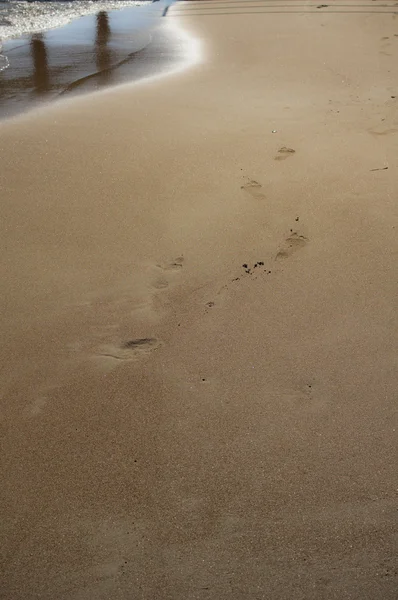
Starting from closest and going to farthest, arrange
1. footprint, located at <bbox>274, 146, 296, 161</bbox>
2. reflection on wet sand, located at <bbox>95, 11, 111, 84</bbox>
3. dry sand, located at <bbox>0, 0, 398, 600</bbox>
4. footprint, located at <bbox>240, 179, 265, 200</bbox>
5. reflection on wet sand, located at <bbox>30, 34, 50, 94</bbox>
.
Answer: dry sand, located at <bbox>0, 0, 398, 600</bbox>
footprint, located at <bbox>240, 179, 265, 200</bbox>
footprint, located at <bbox>274, 146, 296, 161</bbox>
reflection on wet sand, located at <bbox>30, 34, 50, 94</bbox>
reflection on wet sand, located at <bbox>95, 11, 111, 84</bbox>

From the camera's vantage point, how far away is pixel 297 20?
8.20 m

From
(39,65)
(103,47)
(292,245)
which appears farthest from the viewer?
(103,47)

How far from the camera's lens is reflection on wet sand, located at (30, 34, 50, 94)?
5.76 metres

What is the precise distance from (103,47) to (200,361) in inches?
248

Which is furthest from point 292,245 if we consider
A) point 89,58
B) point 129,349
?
point 89,58

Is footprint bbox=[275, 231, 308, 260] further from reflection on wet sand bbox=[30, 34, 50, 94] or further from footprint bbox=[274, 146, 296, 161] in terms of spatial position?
reflection on wet sand bbox=[30, 34, 50, 94]

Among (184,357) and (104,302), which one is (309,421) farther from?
(104,302)

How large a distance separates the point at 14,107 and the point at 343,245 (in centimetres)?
369

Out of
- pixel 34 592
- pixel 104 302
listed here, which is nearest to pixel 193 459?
pixel 34 592

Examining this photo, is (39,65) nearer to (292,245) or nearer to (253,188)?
(253,188)

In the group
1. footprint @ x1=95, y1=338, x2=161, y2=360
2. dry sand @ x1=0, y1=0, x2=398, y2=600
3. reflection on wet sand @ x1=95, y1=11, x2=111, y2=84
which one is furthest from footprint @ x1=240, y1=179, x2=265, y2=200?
reflection on wet sand @ x1=95, y1=11, x2=111, y2=84

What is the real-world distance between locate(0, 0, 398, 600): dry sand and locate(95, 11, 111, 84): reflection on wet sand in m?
2.05

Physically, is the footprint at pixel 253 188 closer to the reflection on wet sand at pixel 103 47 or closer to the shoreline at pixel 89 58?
the shoreline at pixel 89 58

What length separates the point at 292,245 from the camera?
9.97 feet
